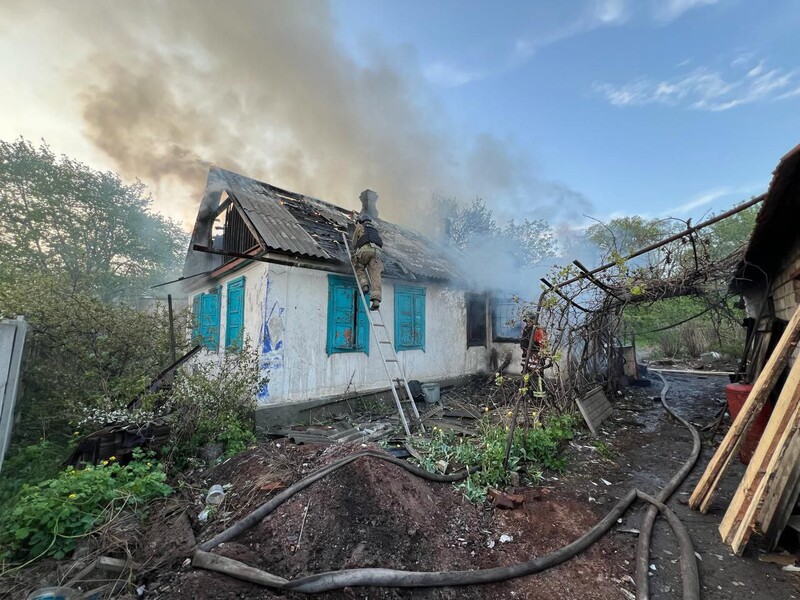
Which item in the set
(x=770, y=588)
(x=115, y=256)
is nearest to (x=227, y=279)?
(x=770, y=588)

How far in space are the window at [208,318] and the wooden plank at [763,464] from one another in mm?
8514

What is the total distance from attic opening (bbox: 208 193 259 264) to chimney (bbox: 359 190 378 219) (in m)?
3.85

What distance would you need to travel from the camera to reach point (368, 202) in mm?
10539

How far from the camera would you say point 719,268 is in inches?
209

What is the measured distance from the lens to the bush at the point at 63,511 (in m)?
2.68

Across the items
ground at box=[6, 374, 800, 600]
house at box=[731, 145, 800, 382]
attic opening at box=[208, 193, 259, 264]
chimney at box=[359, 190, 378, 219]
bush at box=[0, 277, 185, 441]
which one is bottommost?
ground at box=[6, 374, 800, 600]

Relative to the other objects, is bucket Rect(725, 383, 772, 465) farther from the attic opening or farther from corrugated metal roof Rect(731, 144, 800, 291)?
the attic opening

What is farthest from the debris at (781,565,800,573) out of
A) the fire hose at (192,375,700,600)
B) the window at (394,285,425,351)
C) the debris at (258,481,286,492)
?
the window at (394,285,425,351)

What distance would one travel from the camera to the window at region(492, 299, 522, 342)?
400 inches

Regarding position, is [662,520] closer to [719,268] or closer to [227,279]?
[719,268]

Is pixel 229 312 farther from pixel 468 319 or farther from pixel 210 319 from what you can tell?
pixel 468 319

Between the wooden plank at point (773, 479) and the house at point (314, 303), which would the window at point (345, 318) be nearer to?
the house at point (314, 303)

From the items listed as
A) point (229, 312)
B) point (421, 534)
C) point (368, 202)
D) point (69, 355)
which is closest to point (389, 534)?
point (421, 534)

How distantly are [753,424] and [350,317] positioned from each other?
6254mm
